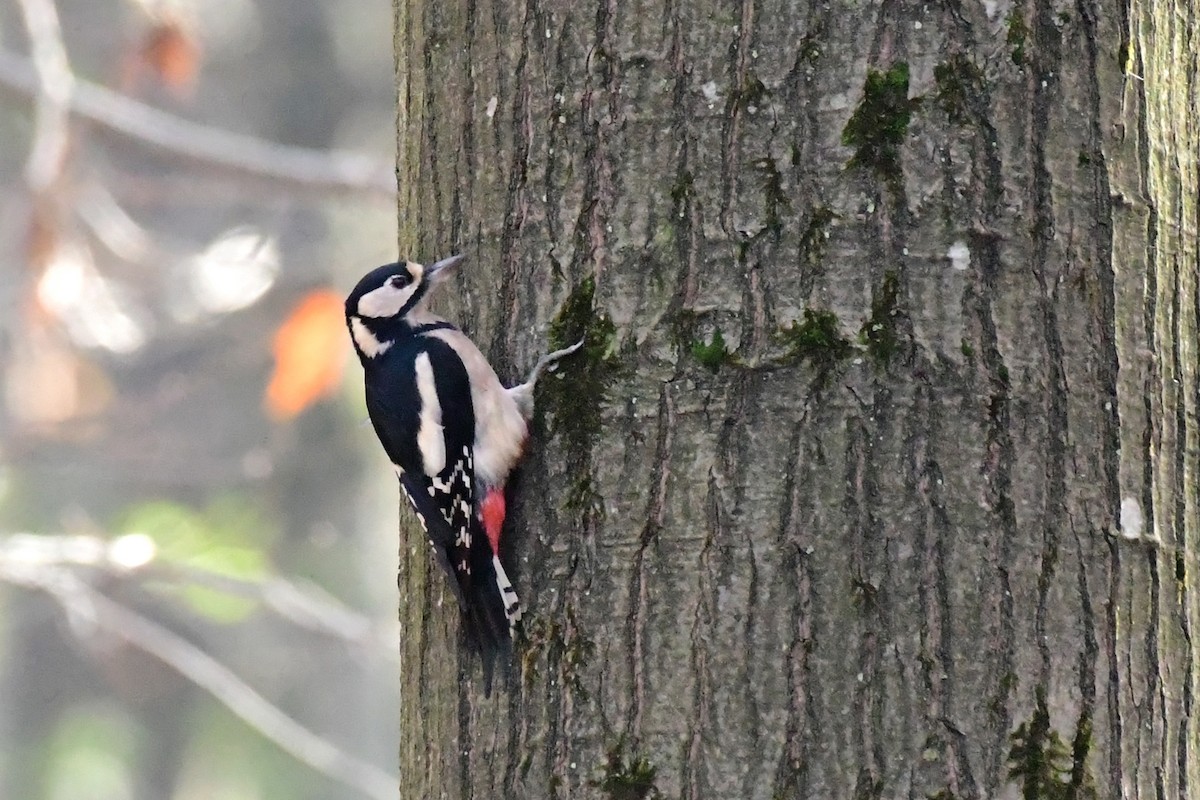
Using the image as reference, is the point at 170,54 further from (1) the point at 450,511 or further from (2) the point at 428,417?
(1) the point at 450,511

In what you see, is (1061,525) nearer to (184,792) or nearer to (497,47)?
(497,47)

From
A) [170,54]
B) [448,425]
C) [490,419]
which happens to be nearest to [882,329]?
[490,419]

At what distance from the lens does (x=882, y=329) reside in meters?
2.04

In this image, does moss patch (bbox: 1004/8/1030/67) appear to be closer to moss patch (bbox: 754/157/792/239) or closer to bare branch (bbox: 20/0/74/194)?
moss patch (bbox: 754/157/792/239)

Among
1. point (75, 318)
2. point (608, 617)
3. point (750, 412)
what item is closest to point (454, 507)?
point (608, 617)

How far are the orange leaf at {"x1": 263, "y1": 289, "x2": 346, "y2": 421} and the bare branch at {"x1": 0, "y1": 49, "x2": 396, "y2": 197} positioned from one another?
1.41 feet

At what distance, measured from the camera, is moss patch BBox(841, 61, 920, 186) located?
6.75ft

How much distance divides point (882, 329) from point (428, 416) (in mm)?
1251

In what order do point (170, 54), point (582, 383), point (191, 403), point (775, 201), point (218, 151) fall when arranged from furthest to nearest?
1. point (191, 403)
2. point (218, 151)
3. point (170, 54)
4. point (582, 383)
5. point (775, 201)

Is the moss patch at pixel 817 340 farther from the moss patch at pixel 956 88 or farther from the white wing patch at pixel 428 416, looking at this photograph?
the white wing patch at pixel 428 416

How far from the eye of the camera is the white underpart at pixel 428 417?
2920 millimetres

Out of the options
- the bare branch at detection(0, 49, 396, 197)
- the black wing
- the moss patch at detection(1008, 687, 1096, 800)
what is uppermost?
the bare branch at detection(0, 49, 396, 197)

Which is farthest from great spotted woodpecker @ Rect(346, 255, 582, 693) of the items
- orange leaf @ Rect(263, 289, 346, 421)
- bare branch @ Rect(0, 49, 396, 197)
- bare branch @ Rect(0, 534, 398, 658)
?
bare branch @ Rect(0, 49, 396, 197)

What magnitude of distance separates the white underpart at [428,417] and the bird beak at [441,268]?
477 millimetres
